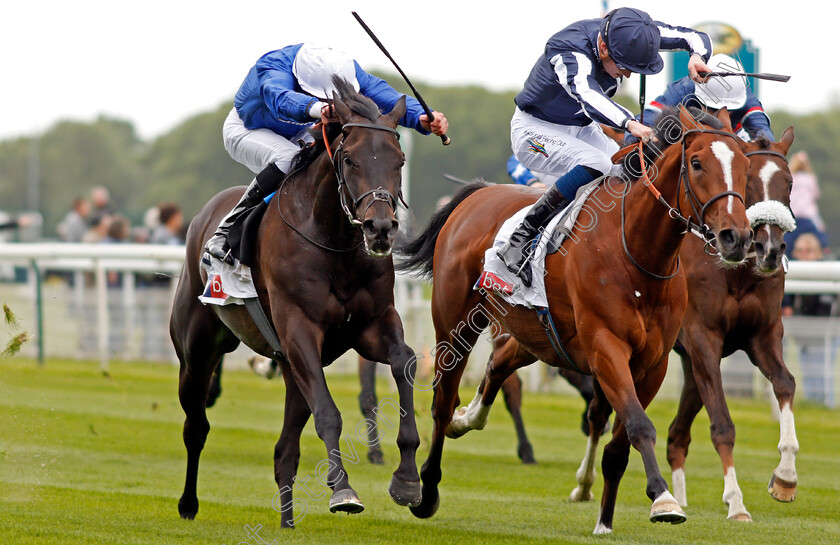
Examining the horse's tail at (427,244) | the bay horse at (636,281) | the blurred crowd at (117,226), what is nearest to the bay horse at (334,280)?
the bay horse at (636,281)

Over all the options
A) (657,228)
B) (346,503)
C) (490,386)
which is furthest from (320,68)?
(346,503)

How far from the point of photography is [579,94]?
5.54m

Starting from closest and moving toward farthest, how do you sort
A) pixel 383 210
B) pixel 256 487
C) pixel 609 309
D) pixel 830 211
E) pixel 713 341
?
pixel 383 210, pixel 609 309, pixel 713 341, pixel 256 487, pixel 830 211

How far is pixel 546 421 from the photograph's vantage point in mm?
10531

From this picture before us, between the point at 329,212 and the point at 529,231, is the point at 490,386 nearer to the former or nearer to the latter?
the point at 529,231

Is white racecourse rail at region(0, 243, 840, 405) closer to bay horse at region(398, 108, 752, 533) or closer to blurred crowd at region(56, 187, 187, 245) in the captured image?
blurred crowd at region(56, 187, 187, 245)

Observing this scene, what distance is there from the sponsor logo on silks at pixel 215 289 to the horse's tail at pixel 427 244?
1585 mm

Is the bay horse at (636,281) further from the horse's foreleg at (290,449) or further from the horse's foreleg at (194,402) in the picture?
the horse's foreleg at (194,402)

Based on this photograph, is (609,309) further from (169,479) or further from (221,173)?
(221,173)

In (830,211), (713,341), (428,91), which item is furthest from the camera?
(428,91)

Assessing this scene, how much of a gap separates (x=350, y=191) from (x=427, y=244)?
2.30 meters

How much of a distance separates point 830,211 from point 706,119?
53046mm

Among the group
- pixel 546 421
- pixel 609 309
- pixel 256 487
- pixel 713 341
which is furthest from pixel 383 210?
pixel 546 421

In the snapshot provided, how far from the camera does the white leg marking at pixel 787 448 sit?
581 cm
